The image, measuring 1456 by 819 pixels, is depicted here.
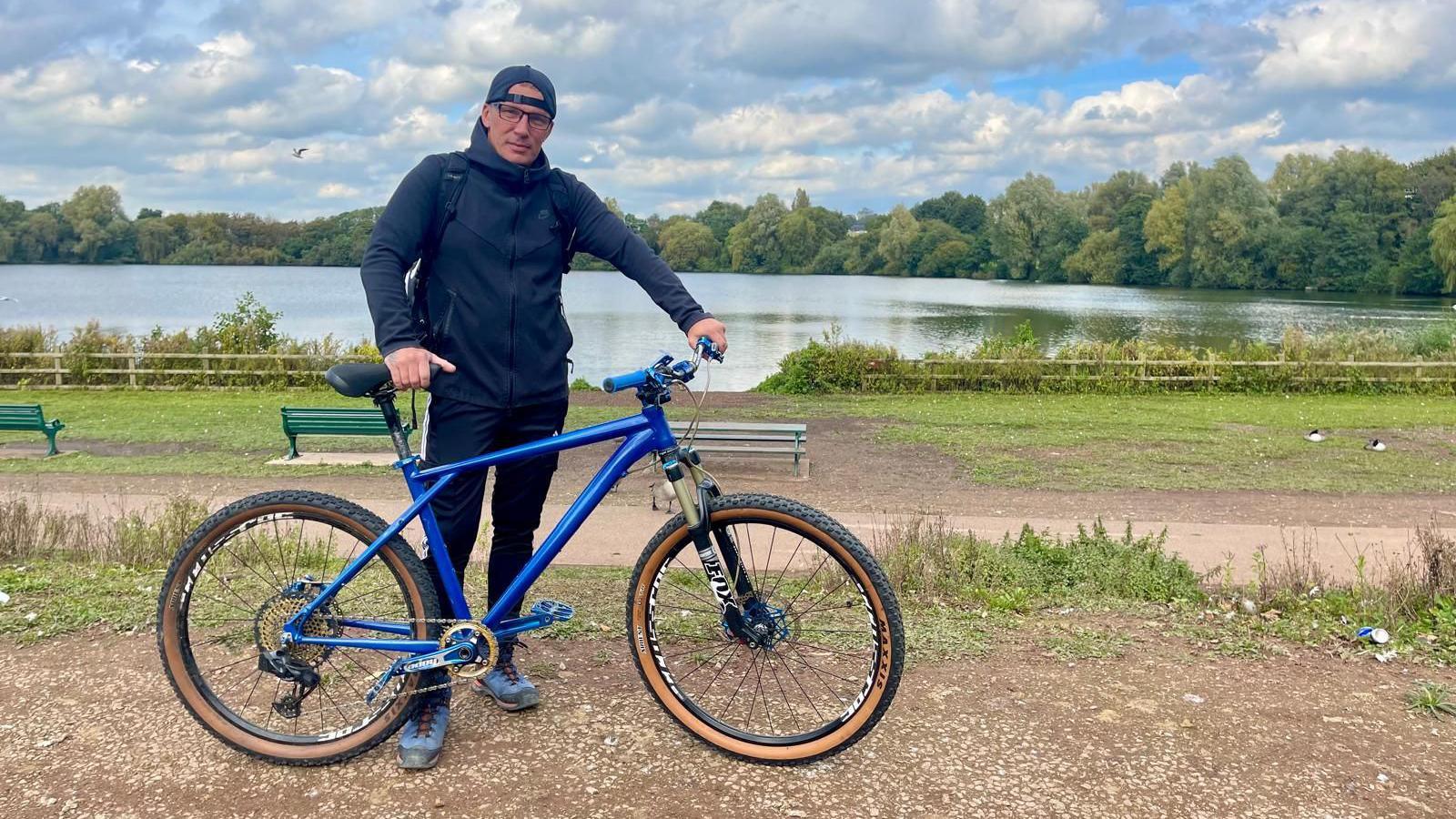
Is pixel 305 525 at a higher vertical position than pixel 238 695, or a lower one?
higher

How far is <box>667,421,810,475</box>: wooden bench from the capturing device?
471 inches

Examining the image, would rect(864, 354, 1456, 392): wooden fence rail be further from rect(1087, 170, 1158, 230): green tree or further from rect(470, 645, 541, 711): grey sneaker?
rect(1087, 170, 1158, 230): green tree

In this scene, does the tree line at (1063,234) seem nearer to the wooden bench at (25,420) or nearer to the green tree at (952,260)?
the green tree at (952,260)

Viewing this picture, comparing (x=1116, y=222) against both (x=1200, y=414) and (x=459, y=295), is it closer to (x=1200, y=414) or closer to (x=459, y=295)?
(x=1200, y=414)

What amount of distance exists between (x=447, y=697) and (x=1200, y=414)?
17.2 m

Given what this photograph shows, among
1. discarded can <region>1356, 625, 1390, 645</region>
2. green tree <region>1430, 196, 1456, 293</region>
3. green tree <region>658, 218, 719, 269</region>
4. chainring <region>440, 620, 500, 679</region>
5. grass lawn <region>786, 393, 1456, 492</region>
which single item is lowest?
grass lawn <region>786, 393, 1456, 492</region>

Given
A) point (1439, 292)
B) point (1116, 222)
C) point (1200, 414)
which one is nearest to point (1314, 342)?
point (1200, 414)

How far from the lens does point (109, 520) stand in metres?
6.73

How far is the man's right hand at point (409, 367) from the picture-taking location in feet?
9.32

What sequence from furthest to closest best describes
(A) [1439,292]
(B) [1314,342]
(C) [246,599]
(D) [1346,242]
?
1. (D) [1346,242]
2. (A) [1439,292]
3. (B) [1314,342]
4. (C) [246,599]

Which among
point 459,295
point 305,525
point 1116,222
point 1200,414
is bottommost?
point 1200,414

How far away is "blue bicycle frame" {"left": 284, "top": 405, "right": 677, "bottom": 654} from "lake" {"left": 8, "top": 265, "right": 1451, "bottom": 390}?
21.8 metres

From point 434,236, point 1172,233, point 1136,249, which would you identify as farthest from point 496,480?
point 1136,249

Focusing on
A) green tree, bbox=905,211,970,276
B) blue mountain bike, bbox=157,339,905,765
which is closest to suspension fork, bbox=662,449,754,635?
blue mountain bike, bbox=157,339,905,765
